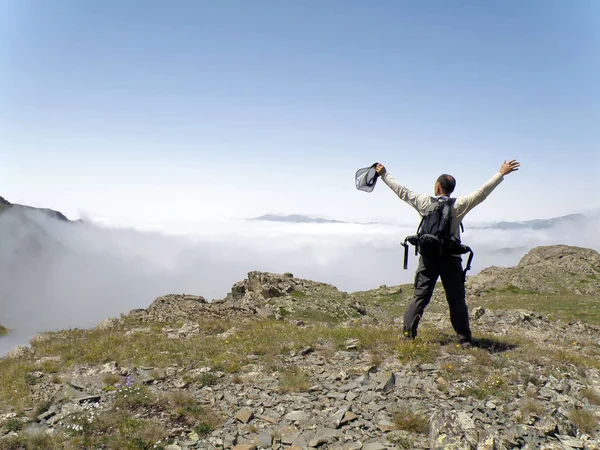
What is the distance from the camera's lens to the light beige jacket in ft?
30.3

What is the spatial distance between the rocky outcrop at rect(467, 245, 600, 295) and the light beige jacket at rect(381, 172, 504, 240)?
124 ft

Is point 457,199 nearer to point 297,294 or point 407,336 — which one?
point 407,336

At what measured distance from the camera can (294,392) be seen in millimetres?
8617

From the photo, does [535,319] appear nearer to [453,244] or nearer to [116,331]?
[453,244]

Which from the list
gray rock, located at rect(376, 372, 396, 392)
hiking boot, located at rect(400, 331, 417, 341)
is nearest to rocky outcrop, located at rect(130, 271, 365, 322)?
hiking boot, located at rect(400, 331, 417, 341)

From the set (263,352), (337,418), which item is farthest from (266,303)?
(337,418)

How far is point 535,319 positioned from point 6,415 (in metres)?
22.0

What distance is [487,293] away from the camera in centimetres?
4306

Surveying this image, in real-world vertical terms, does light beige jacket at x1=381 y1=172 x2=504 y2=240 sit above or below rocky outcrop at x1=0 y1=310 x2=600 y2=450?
above

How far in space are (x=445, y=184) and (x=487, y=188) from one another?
0.92 meters

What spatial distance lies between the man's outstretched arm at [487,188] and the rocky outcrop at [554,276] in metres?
38.0

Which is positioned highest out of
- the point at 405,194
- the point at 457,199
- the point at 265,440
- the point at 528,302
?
the point at 405,194

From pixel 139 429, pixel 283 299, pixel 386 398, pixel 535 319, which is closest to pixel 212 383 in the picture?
pixel 139 429

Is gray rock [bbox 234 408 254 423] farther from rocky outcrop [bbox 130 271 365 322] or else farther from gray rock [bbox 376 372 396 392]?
rocky outcrop [bbox 130 271 365 322]
